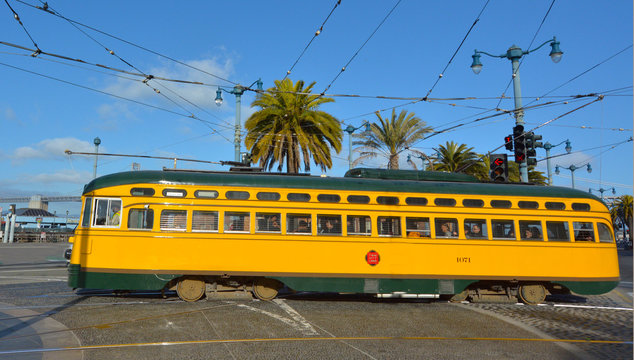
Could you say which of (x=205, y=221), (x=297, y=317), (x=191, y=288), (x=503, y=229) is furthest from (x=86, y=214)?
(x=503, y=229)

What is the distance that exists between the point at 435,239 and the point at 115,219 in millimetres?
8785

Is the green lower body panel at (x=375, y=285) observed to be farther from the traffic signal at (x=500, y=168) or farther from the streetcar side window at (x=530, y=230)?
the traffic signal at (x=500, y=168)

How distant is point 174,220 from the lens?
435 inches

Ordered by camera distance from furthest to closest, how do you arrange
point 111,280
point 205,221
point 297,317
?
point 205,221 → point 111,280 → point 297,317

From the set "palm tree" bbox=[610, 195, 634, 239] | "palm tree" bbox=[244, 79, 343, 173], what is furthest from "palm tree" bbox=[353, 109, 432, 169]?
"palm tree" bbox=[610, 195, 634, 239]

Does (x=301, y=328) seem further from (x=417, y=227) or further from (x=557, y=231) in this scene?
(x=557, y=231)

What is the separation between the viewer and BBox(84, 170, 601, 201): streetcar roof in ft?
36.9

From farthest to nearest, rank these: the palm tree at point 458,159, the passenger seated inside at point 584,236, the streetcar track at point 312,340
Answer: the palm tree at point 458,159 < the passenger seated inside at point 584,236 < the streetcar track at point 312,340

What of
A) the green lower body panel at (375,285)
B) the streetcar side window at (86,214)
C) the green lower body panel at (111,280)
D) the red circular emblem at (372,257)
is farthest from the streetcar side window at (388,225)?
the streetcar side window at (86,214)

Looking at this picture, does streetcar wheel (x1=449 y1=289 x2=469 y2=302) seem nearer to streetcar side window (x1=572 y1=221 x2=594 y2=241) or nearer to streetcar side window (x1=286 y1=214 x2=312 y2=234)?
streetcar side window (x1=572 y1=221 x2=594 y2=241)

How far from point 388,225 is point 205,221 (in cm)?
506

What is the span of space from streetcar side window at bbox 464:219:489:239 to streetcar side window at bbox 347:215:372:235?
2.85 m

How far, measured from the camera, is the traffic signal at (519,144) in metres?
14.7

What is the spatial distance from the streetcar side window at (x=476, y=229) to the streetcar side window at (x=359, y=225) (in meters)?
2.85
